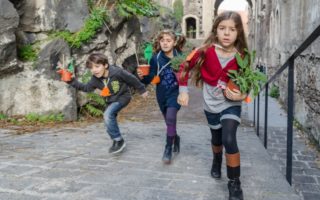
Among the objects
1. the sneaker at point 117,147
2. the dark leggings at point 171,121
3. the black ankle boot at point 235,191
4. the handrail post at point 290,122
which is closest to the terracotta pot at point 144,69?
the dark leggings at point 171,121

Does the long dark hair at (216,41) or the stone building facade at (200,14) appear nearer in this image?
the long dark hair at (216,41)

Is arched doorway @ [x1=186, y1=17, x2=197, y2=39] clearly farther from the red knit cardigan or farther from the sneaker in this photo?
the red knit cardigan

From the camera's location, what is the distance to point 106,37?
7.90m

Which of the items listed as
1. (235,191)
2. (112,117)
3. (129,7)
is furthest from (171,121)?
(129,7)

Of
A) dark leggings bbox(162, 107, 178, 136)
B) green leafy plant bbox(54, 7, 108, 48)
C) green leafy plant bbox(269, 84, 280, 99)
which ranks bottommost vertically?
green leafy plant bbox(269, 84, 280, 99)

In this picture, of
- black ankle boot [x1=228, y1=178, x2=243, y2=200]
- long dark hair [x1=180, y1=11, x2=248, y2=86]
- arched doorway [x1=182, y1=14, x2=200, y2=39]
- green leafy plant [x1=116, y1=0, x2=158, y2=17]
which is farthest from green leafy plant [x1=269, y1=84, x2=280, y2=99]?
arched doorway [x1=182, y1=14, x2=200, y2=39]

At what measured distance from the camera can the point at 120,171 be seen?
11.7 ft

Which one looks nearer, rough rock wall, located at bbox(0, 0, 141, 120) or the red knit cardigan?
the red knit cardigan

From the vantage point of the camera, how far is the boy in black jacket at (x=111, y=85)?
13.8 ft

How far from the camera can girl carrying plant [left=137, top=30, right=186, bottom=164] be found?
157 inches

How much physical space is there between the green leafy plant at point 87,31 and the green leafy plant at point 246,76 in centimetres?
489

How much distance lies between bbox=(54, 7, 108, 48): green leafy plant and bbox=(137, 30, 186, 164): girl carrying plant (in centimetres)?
348

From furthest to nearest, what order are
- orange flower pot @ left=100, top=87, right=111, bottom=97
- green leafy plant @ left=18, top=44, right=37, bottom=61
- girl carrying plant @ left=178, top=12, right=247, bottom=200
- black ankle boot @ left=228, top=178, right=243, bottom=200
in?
green leafy plant @ left=18, top=44, right=37, bottom=61
orange flower pot @ left=100, top=87, right=111, bottom=97
girl carrying plant @ left=178, top=12, right=247, bottom=200
black ankle boot @ left=228, top=178, right=243, bottom=200

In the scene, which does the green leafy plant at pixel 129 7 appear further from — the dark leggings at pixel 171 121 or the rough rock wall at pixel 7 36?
the dark leggings at pixel 171 121
